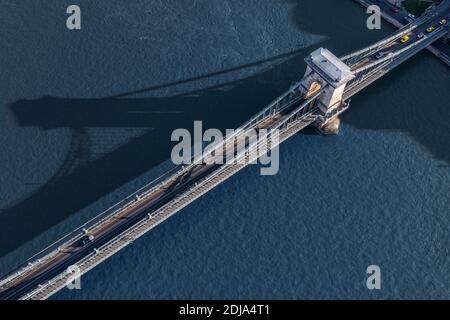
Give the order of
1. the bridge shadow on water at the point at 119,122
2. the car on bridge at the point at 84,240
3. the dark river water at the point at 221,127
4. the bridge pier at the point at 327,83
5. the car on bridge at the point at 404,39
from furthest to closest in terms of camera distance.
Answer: the car on bridge at the point at 404,39 < the bridge pier at the point at 327,83 < the bridge shadow on water at the point at 119,122 < the dark river water at the point at 221,127 < the car on bridge at the point at 84,240

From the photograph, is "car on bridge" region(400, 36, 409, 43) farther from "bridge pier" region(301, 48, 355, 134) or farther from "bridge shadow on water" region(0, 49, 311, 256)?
"bridge pier" region(301, 48, 355, 134)

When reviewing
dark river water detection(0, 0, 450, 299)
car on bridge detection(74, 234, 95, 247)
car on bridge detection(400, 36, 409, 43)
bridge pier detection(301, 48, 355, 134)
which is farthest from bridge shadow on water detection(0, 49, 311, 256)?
car on bridge detection(400, 36, 409, 43)

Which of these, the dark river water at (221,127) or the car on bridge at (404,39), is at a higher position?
the car on bridge at (404,39)

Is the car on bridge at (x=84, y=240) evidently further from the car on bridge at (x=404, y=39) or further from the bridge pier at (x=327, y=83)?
the car on bridge at (x=404, y=39)

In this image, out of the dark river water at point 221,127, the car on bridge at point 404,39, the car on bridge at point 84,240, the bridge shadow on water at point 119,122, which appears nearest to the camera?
the car on bridge at point 84,240

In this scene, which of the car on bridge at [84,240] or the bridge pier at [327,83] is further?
the bridge pier at [327,83]

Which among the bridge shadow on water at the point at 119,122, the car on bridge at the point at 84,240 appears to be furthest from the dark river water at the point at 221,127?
the car on bridge at the point at 84,240

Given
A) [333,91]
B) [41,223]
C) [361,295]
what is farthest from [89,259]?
[333,91]

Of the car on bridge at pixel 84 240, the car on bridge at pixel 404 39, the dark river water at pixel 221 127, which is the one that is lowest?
the car on bridge at pixel 84 240
